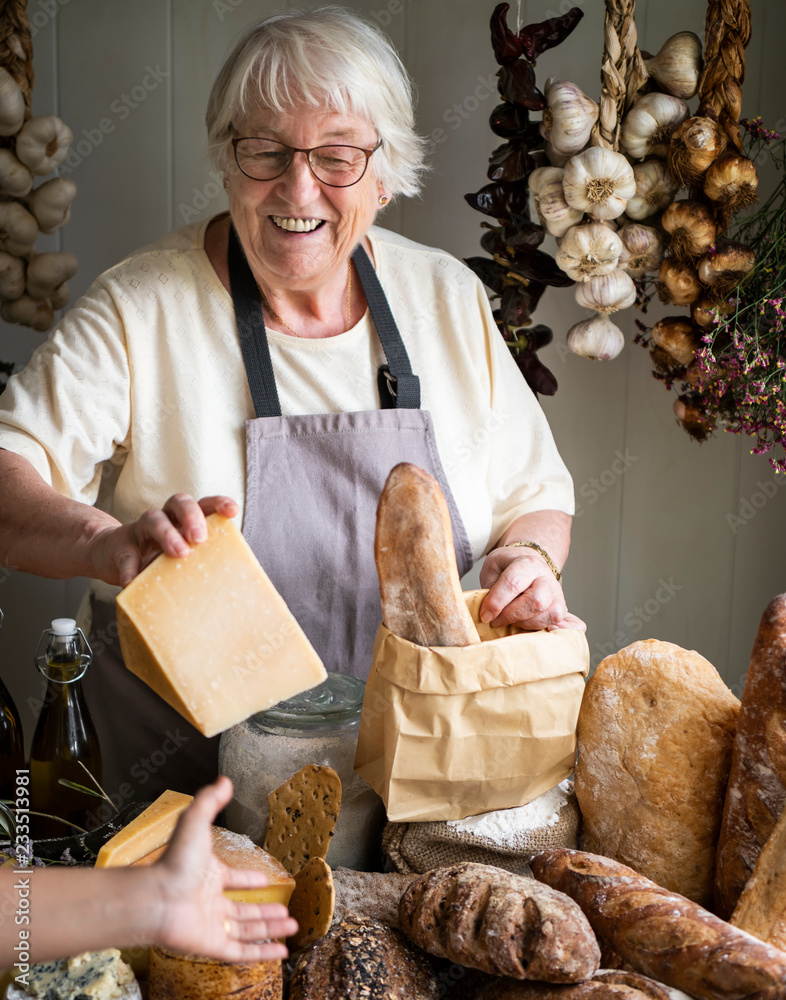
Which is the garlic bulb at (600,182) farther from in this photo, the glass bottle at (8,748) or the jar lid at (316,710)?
the glass bottle at (8,748)

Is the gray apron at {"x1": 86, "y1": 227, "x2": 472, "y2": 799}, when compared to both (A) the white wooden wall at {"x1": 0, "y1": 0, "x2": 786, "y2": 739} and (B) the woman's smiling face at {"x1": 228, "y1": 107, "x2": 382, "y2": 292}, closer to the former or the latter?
(B) the woman's smiling face at {"x1": 228, "y1": 107, "x2": 382, "y2": 292}

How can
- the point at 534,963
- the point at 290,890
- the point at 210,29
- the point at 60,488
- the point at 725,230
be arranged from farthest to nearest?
1. the point at 210,29
2. the point at 725,230
3. the point at 60,488
4. the point at 290,890
5. the point at 534,963

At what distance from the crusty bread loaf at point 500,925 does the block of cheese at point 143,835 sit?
0.25m

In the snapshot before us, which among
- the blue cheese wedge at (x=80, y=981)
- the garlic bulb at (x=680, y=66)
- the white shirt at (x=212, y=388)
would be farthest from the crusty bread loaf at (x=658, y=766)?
the garlic bulb at (x=680, y=66)

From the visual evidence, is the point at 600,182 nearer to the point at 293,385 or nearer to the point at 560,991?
the point at 293,385

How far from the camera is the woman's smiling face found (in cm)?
130

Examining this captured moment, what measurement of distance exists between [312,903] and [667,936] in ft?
1.03

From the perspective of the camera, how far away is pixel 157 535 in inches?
33.4

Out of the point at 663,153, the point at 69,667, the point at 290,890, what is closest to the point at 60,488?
the point at 69,667

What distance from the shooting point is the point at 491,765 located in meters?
0.94

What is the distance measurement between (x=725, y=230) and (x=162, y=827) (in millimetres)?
1285

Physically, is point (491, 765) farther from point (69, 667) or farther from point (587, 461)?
point (587, 461)

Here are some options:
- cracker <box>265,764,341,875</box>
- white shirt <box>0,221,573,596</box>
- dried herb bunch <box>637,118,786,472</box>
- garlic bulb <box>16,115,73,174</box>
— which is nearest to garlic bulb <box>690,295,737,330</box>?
dried herb bunch <box>637,118,786,472</box>

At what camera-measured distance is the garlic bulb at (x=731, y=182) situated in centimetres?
144
